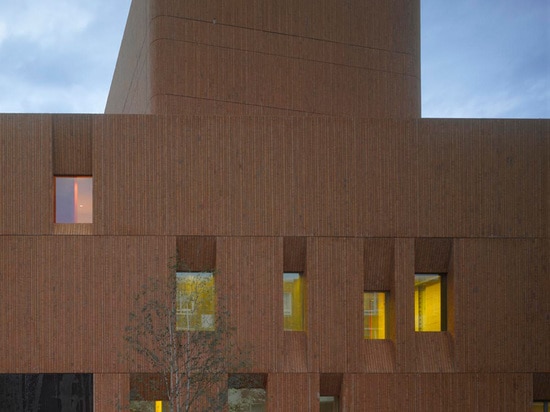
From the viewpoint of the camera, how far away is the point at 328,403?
1800 centimetres

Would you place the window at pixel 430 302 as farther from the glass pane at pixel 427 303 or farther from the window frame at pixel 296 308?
the window frame at pixel 296 308

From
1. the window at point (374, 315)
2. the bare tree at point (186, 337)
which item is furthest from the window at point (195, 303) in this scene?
the window at point (374, 315)

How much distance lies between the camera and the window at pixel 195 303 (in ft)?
57.2

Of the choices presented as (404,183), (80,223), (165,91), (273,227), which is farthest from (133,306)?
(404,183)

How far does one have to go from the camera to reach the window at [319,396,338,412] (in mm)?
17953

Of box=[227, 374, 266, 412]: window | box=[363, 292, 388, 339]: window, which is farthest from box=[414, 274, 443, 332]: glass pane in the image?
box=[227, 374, 266, 412]: window

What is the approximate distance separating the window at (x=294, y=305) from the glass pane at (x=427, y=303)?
9.71 feet

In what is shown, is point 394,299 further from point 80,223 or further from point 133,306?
point 80,223

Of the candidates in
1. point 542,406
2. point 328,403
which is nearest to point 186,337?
point 328,403

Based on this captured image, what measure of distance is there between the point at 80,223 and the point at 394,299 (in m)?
7.85

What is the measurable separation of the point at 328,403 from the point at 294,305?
2.58 meters

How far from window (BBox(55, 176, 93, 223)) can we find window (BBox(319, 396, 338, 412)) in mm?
7256

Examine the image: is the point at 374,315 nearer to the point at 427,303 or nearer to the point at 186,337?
the point at 427,303

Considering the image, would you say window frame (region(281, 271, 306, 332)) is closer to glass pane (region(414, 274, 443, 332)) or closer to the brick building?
the brick building
